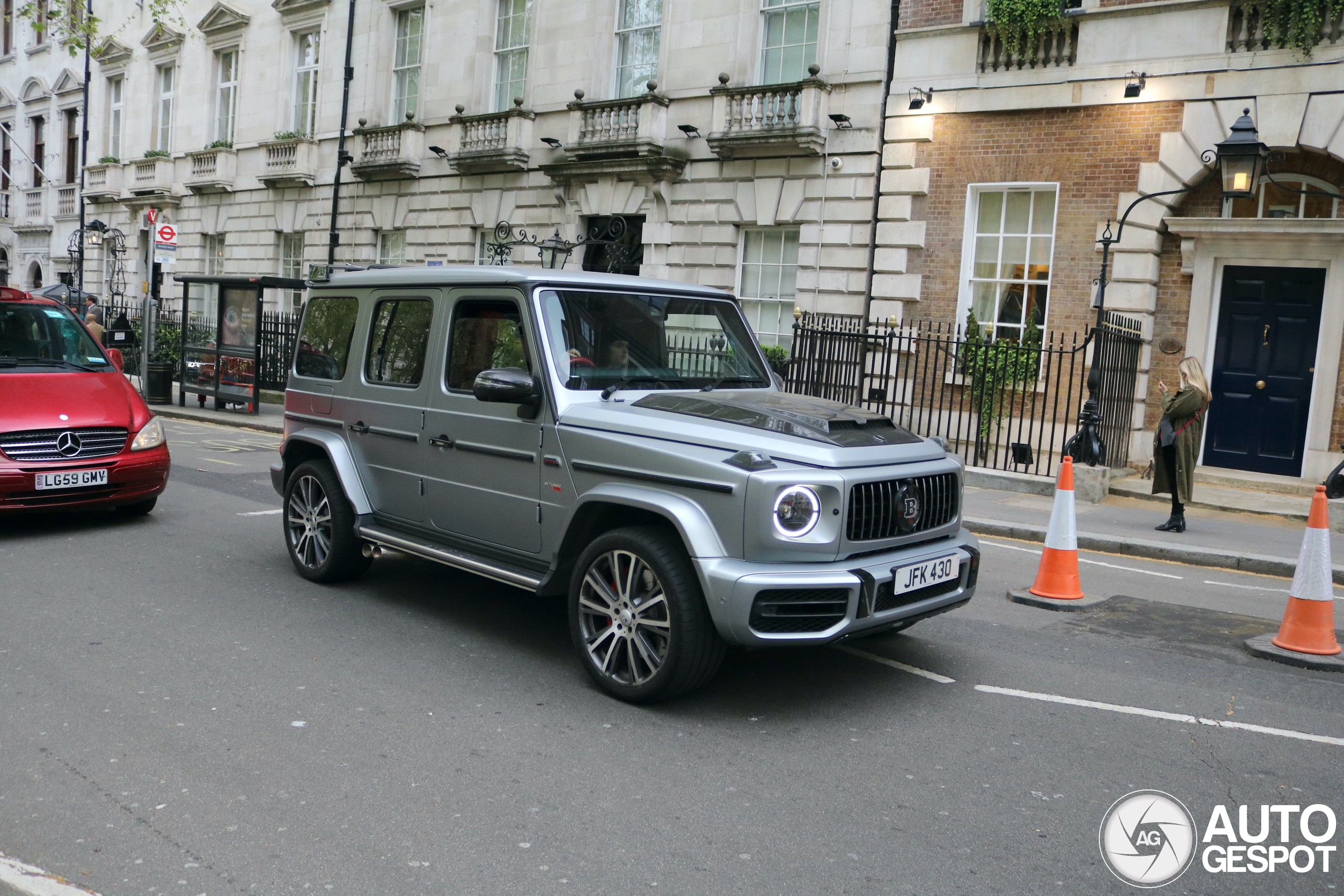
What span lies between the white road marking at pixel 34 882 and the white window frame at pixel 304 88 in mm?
25699

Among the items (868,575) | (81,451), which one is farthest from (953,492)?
(81,451)

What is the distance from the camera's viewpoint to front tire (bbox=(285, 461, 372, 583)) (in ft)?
→ 21.7

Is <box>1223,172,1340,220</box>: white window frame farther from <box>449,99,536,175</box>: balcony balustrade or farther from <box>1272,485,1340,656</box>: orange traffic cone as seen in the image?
<box>449,99,536,175</box>: balcony balustrade

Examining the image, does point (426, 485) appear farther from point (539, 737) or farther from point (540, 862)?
point (540, 862)

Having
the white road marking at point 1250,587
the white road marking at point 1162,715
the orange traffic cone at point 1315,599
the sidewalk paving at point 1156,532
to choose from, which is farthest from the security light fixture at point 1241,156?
the white road marking at point 1162,715

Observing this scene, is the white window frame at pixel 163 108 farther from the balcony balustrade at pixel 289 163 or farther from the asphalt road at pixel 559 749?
the asphalt road at pixel 559 749

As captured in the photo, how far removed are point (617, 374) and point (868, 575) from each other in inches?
68.2

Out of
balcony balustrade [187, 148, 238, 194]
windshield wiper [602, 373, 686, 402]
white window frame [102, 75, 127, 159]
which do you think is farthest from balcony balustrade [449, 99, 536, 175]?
white window frame [102, 75, 127, 159]

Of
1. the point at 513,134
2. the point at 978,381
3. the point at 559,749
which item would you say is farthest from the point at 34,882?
the point at 513,134

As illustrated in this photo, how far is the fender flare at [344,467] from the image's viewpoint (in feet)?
21.1

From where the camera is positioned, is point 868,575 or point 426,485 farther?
point 426,485

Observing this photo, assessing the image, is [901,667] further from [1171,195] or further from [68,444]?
[1171,195]

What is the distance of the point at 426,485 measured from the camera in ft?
19.6

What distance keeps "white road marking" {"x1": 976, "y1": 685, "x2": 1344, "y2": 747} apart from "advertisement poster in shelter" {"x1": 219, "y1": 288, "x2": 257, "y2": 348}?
55.3ft
